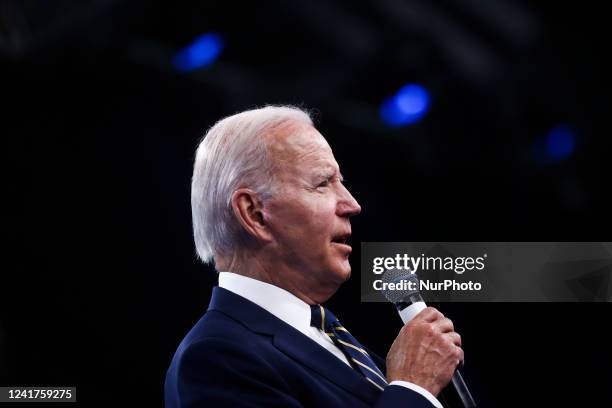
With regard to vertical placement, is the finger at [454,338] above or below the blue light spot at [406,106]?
below

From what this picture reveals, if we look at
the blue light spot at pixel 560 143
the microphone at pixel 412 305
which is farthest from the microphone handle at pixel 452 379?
the blue light spot at pixel 560 143

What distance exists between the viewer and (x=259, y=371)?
50.2 inches

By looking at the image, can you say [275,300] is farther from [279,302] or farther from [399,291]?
[399,291]

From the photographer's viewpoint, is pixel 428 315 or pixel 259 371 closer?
pixel 259 371

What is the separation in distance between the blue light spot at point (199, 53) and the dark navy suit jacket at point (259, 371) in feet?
5.69

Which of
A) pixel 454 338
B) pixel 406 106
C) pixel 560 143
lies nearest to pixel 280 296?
pixel 454 338

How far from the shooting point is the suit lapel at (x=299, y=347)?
136 cm

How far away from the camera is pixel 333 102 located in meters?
3.14

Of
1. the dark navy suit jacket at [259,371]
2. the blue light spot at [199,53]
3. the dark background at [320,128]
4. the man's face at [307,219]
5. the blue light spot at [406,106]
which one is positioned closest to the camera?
the dark navy suit jacket at [259,371]

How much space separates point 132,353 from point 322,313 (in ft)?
5.03

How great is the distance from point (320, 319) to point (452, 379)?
310 mm

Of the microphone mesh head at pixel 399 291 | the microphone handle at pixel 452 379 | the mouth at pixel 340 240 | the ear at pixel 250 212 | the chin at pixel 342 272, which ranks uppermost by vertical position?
the ear at pixel 250 212

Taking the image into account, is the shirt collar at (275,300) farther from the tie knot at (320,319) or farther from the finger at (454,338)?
the finger at (454,338)

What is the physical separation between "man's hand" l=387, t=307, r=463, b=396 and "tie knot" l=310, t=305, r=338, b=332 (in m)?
0.19
